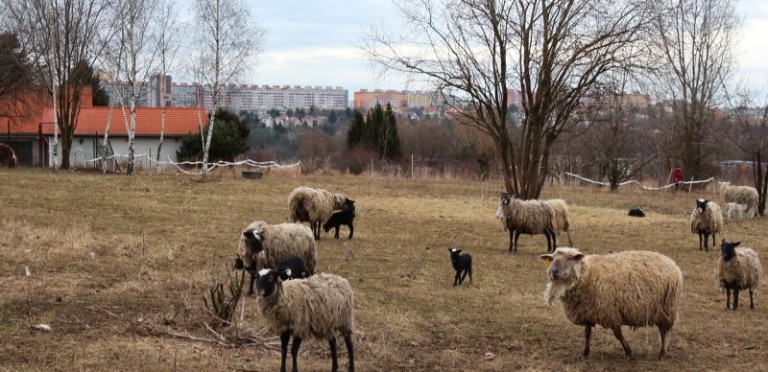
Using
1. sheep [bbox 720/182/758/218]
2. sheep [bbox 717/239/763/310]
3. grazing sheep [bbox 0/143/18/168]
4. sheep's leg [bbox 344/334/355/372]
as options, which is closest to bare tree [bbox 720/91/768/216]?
sheep [bbox 720/182/758/218]

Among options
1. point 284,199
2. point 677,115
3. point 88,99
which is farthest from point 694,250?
point 88,99

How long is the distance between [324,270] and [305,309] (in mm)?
5815

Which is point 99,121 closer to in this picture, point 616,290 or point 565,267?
point 565,267

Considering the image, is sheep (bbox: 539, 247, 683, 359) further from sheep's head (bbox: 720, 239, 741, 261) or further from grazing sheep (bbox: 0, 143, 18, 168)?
grazing sheep (bbox: 0, 143, 18, 168)

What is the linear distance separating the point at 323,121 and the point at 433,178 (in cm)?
8131

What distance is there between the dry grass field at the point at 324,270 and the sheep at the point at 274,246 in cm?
41

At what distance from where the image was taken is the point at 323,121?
118 meters

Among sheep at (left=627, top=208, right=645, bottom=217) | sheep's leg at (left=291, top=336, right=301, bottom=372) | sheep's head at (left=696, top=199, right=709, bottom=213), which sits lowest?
sheep at (left=627, top=208, right=645, bottom=217)

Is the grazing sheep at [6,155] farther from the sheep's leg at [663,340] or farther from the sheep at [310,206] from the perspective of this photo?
the sheep's leg at [663,340]

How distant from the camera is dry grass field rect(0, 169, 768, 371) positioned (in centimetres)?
859

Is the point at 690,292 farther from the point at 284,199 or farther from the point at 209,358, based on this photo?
the point at 284,199

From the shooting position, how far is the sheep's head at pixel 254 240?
1118 cm

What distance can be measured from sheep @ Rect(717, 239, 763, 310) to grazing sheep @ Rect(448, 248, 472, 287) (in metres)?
3.95

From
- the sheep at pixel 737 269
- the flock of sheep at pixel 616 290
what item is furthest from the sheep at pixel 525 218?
the flock of sheep at pixel 616 290
